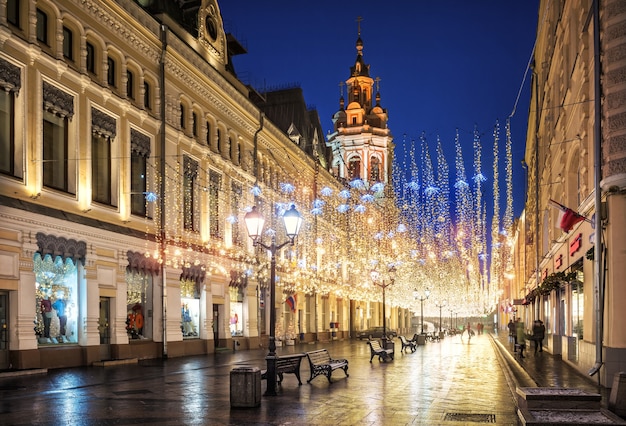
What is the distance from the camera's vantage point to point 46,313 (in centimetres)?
2439

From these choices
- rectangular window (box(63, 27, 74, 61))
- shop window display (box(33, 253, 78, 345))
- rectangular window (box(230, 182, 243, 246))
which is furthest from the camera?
rectangular window (box(230, 182, 243, 246))

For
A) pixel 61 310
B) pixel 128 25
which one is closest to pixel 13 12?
pixel 128 25

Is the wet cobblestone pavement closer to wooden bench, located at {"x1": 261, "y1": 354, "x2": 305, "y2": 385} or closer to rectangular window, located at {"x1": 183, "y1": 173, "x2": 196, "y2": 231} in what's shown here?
wooden bench, located at {"x1": 261, "y1": 354, "x2": 305, "y2": 385}

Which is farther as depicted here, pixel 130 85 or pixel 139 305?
pixel 139 305

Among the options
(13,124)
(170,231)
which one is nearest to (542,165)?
(170,231)

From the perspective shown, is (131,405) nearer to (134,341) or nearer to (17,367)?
(17,367)

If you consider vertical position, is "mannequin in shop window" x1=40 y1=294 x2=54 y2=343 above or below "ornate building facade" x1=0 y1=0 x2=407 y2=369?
below

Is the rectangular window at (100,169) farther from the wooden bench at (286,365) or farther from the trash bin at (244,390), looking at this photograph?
the trash bin at (244,390)

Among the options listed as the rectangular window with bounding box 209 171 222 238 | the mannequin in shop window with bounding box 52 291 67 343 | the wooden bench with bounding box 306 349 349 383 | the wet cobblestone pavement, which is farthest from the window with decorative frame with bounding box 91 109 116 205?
the wooden bench with bounding box 306 349 349 383

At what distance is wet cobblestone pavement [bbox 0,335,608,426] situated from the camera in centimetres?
1312

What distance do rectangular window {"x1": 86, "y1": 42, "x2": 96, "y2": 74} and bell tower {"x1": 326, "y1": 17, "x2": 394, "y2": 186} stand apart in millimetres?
44807

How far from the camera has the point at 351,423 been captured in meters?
12.7

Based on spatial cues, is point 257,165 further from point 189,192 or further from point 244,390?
point 244,390

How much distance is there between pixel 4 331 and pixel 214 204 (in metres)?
16.9
